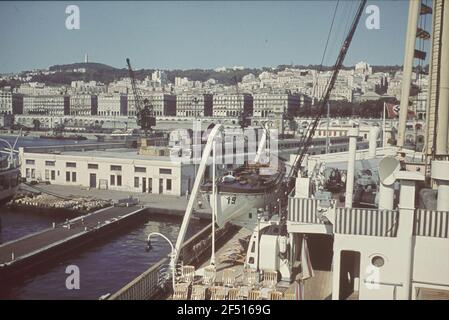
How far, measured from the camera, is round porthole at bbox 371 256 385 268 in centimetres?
446

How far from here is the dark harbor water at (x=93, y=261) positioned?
7266 millimetres

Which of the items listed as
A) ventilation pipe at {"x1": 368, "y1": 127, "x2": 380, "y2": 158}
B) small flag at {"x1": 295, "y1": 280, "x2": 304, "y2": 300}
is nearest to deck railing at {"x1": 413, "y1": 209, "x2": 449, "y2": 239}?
small flag at {"x1": 295, "y1": 280, "x2": 304, "y2": 300}

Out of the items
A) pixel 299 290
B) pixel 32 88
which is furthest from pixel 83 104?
pixel 299 290

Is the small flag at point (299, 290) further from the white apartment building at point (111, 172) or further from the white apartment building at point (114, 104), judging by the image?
the white apartment building at point (114, 104)

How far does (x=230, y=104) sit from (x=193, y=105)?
5.68 meters

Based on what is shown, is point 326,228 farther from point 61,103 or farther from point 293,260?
point 61,103

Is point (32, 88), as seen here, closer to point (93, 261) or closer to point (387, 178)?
point (93, 261)

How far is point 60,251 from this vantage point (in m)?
8.90

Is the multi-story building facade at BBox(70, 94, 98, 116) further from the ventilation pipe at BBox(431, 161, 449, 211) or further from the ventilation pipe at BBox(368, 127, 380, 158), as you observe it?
the ventilation pipe at BBox(431, 161, 449, 211)

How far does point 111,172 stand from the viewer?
1576 cm

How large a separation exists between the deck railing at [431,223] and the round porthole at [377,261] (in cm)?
42

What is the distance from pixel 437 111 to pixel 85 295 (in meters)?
5.87

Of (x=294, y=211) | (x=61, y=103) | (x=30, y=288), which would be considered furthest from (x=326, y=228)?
(x=61, y=103)

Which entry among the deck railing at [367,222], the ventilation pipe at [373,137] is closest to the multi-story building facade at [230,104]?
the ventilation pipe at [373,137]
